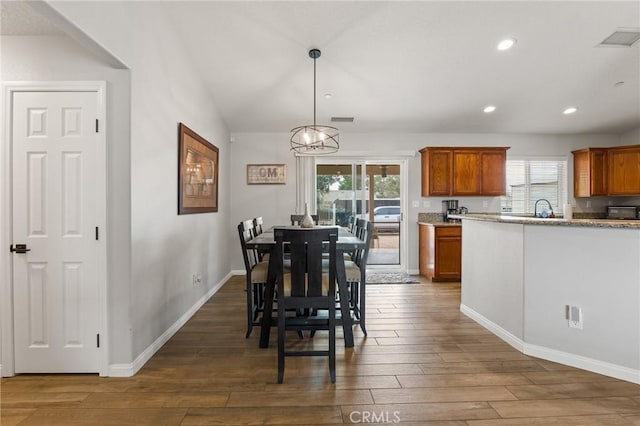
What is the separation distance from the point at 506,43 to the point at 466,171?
7.27 feet

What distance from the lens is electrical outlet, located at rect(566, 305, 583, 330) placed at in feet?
7.62

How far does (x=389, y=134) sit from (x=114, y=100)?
4.28 m

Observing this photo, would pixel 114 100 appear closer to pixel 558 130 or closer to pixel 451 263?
pixel 451 263

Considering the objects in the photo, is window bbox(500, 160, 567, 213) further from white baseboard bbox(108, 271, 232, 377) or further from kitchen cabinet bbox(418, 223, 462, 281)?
white baseboard bbox(108, 271, 232, 377)

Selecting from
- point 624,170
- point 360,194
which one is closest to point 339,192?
point 360,194

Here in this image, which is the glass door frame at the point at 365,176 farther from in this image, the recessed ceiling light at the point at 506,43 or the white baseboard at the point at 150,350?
the white baseboard at the point at 150,350

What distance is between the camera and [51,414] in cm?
181

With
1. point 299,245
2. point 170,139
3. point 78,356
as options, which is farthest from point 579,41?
point 78,356

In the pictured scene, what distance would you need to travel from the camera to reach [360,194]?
5523mm

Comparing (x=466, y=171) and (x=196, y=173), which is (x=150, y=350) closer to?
(x=196, y=173)

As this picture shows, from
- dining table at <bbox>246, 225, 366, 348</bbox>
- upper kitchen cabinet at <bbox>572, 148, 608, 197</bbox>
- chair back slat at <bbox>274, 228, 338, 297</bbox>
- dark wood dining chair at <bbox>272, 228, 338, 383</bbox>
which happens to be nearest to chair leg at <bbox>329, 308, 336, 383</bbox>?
dark wood dining chair at <bbox>272, 228, 338, 383</bbox>

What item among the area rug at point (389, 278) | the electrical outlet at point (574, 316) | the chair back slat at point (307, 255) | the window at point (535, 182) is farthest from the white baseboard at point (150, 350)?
the window at point (535, 182)

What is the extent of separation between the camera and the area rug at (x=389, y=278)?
189 inches

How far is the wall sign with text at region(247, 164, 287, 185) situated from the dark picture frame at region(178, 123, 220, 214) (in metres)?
0.97
